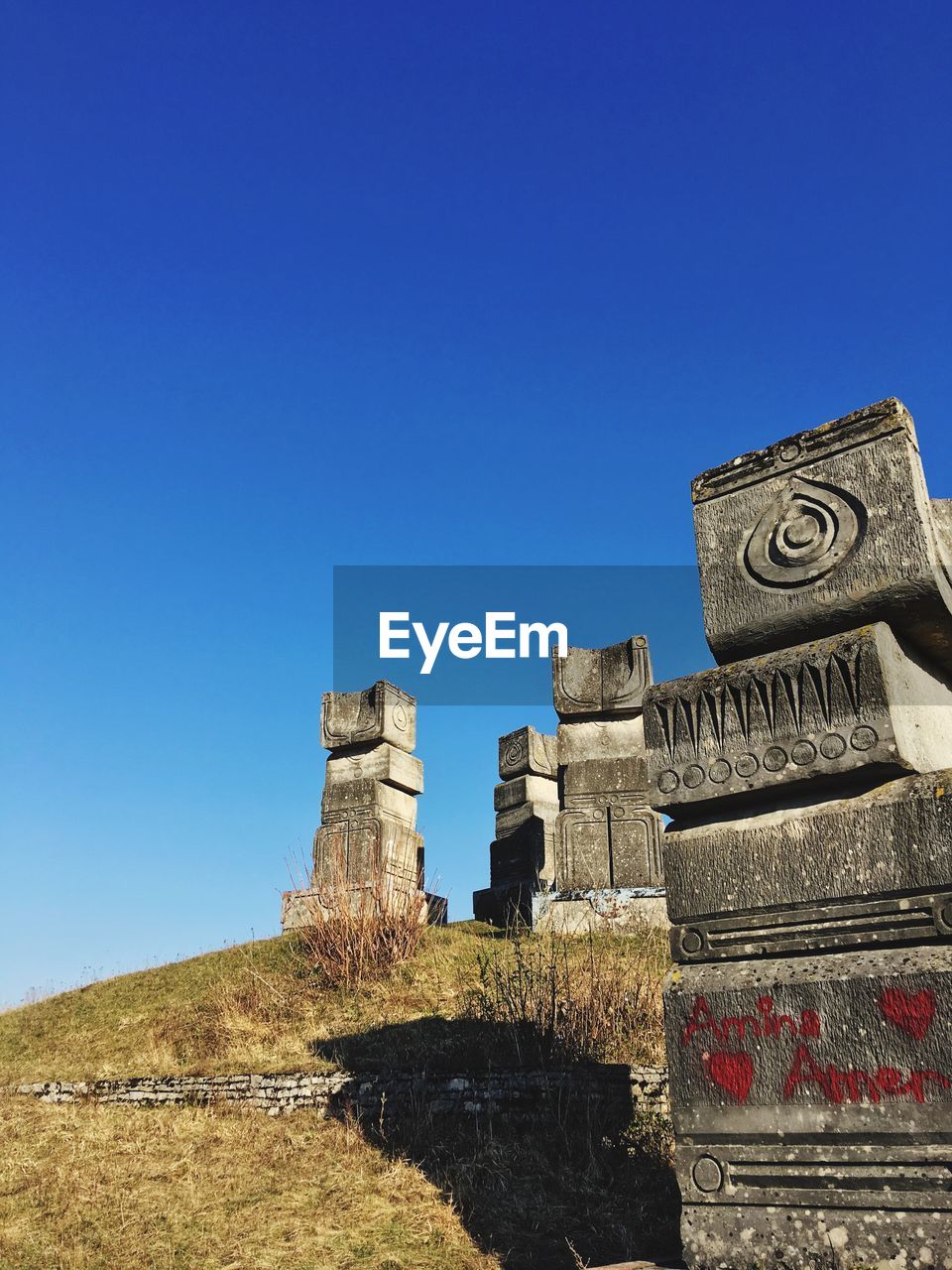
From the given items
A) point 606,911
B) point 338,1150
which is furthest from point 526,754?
point 338,1150

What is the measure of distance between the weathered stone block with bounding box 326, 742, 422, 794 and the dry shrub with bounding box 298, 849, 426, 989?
233 cm

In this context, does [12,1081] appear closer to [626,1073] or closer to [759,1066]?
[626,1073]

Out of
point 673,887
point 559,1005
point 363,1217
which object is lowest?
point 363,1217

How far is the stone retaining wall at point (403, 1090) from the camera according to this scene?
5.03 m

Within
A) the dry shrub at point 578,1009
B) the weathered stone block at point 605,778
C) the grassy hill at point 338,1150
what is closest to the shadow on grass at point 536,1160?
the grassy hill at point 338,1150

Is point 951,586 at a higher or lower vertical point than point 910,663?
higher

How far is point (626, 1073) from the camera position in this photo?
509cm

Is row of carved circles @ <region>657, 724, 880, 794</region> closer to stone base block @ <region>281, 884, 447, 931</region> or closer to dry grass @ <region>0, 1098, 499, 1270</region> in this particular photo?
dry grass @ <region>0, 1098, 499, 1270</region>

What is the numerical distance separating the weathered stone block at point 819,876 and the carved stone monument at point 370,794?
7521mm

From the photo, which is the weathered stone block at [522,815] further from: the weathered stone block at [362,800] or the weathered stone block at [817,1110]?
the weathered stone block at [817,1110]

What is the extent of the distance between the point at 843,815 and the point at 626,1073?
114 inches

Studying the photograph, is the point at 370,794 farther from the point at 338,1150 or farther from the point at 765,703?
the point at 765,703

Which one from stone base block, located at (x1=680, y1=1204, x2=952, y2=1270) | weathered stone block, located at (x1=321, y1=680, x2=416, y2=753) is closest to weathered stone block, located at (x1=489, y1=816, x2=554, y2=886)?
weathered stone block, located at (x1=321, y1=680, x2=416, y2=753)

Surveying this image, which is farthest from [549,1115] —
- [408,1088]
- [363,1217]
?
[363,1217]
